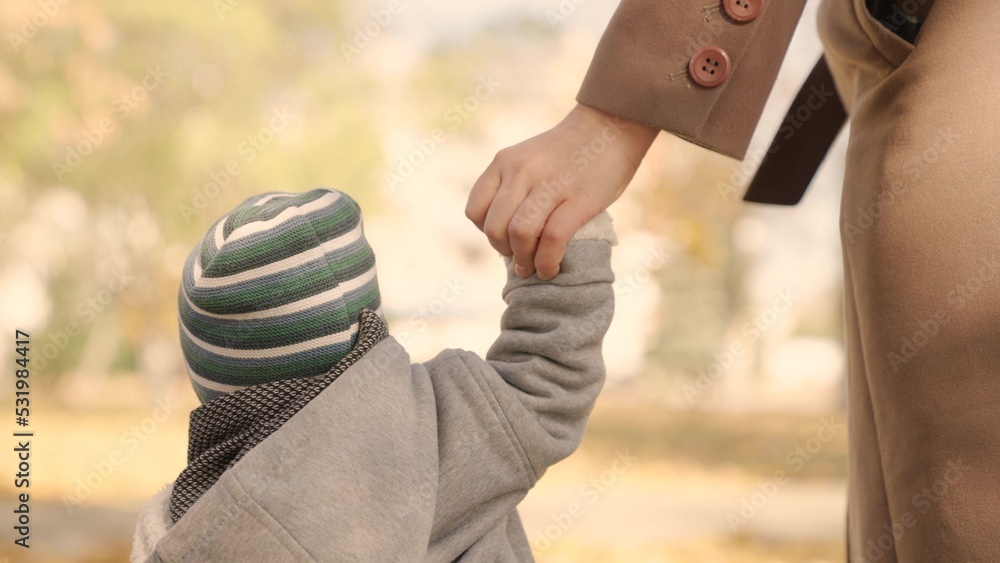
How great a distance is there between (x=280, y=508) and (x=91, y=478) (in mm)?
6909

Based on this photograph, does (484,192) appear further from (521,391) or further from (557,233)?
(521,391)

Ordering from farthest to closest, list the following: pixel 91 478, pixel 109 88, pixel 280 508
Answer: pixel 109 88 → pixel 91 478 → pixel 280 508

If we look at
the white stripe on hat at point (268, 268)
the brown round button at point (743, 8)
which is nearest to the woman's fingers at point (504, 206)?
the white stripe on hat at point (268, 268)

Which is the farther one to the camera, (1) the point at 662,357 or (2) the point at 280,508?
(1) the point at 662,357

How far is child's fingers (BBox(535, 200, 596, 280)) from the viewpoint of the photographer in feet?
3.70

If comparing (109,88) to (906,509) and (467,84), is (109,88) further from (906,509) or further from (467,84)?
(906,509)

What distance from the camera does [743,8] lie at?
110 cm

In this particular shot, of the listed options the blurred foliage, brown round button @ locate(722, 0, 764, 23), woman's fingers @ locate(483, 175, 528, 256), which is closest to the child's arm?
woman's fingers @ locate(483, 175, 528, 256)

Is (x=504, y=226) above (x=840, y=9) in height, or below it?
below

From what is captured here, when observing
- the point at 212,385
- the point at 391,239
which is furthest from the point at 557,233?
the point at 391,239

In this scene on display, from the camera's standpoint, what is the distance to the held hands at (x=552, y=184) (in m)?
1.13

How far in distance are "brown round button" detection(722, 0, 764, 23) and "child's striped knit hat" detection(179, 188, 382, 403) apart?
21.9 inches

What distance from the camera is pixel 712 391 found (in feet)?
38.5

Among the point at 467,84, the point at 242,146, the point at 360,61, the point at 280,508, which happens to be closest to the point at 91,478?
the point at 242,146
